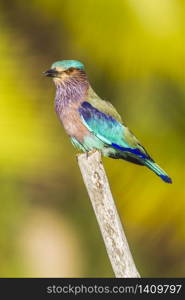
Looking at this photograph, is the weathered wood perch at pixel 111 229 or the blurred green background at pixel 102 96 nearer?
the weathered wood perch at pixel 111 229

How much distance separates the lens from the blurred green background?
35.1ft

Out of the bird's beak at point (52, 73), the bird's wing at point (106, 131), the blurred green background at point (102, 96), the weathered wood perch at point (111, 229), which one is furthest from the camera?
the blurred green background at point (102, 96)

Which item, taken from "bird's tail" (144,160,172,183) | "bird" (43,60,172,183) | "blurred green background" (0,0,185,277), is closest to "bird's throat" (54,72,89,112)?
"bird" (43,60,172,183)

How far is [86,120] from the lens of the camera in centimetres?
852

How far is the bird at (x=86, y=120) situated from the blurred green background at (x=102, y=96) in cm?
197

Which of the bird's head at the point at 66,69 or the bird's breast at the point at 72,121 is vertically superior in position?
the bird's head at the point at 66,69

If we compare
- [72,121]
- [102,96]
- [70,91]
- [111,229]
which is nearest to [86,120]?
[72,121]

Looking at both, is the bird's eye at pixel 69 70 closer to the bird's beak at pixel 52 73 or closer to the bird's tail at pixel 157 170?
the bird's beak at pixel 52 73

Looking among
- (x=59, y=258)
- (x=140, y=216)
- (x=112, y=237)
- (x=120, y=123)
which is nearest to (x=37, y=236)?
(x=59, y=258)

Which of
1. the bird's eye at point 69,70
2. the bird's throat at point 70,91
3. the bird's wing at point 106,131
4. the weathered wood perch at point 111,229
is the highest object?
the bird's eye at point 69,70

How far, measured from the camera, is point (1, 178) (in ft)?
35.4

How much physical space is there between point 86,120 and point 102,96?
229 centimetres

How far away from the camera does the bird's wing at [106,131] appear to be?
855 centimetres

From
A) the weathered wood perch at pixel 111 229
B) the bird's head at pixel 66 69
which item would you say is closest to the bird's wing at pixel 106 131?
the bird's head at pixel 66 69
